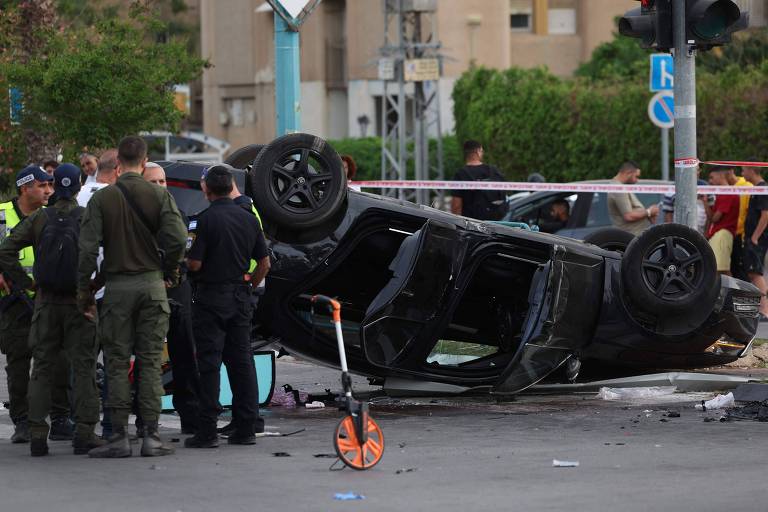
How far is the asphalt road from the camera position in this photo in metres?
7.08

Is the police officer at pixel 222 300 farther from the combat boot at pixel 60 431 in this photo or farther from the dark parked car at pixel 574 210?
the dark parked car at pixel 574 210

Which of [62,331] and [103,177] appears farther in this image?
[103,177]

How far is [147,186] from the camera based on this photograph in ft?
28.1

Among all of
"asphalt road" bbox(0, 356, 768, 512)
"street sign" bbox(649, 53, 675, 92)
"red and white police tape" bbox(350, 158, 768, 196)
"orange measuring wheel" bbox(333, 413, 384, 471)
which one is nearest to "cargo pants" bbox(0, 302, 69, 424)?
"asphalt road" bbox(0, 356, 768, 512)

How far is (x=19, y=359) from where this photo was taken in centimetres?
929

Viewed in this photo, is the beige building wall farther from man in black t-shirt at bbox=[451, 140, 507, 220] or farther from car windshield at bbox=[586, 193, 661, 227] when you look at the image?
man in black t-shirt at bbox=[451, 140, 507, 220]

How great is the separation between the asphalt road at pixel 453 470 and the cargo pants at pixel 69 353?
0.30 m

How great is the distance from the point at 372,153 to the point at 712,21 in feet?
108

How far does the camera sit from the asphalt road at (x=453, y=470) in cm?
708

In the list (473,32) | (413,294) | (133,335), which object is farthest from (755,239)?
(473,32)

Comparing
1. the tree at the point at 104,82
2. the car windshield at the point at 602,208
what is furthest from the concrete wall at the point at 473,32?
the tree at the point at 104,82

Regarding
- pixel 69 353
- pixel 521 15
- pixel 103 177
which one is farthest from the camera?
pixel 521 15

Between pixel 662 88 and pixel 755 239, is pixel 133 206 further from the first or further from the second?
pixel 662 88

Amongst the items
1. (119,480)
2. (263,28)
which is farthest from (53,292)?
(263,28)
